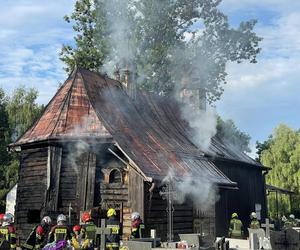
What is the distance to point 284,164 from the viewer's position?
39.4 metres

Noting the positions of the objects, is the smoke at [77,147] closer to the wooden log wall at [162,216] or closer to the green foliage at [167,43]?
the wooden log wall at [162,216]

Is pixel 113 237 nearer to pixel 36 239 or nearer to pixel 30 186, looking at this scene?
pixel 36 239

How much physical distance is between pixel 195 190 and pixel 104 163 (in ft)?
14.1

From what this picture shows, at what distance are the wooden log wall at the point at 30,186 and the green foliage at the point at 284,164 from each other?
2465 centimetres

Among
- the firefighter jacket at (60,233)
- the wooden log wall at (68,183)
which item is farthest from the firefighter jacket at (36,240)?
the wooden log wall at (68,183)

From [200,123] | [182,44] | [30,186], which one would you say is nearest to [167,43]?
[182,44]

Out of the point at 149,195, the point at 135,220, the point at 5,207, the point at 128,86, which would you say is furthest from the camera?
the point at 5,207

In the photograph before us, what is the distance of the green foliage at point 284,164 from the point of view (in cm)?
3797

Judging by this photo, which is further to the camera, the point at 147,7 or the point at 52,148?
the point at 147,7

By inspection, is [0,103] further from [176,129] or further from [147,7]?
[176,129]

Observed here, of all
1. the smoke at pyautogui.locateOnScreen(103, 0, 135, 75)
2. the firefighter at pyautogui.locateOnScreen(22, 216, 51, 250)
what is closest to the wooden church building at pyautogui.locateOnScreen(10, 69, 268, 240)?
the firefighter at pyautogui.locateOnScreen(22, 216, 51, 250)

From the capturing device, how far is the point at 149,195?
17094mm

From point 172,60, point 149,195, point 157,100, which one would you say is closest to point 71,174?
point 149,195

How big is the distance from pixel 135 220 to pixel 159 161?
6096 millimetres
